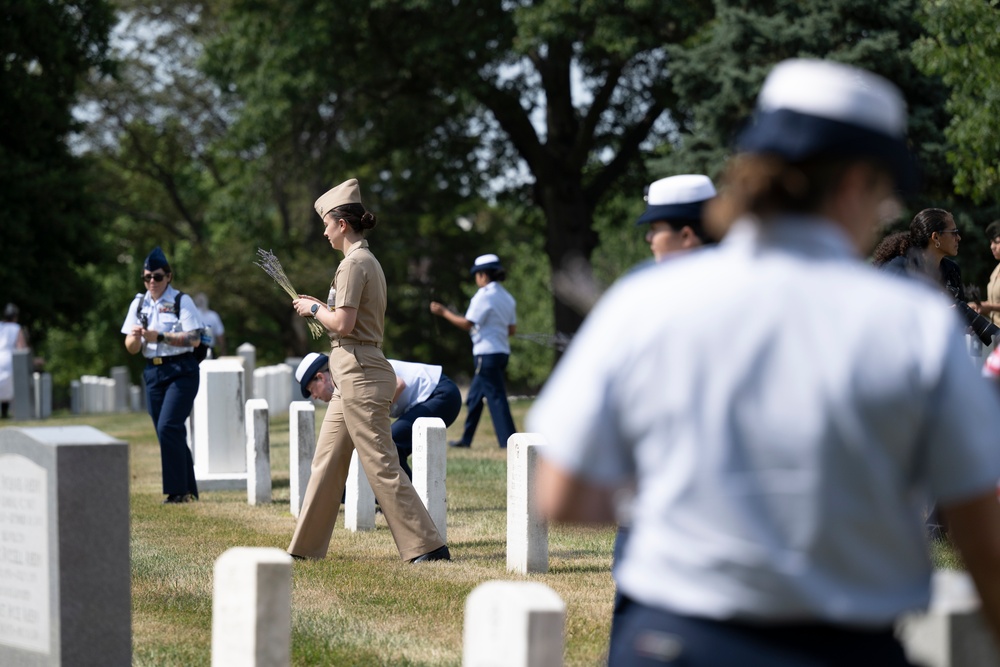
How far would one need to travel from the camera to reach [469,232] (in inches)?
1864

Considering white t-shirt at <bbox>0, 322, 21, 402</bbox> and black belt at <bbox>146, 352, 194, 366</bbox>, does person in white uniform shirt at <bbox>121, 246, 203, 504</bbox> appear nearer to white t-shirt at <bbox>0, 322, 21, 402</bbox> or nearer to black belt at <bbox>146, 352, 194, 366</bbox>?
black belt at <bbox>146, 352, 194, 366</bbox>

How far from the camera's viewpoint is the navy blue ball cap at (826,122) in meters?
2.51

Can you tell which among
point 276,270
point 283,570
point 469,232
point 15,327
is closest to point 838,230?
point 283,570

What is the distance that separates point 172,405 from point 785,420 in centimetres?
1041

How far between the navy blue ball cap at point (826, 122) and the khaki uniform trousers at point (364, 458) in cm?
617

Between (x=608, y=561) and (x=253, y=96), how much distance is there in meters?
26.2

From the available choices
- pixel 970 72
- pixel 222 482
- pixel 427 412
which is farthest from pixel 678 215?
pixel 970 72

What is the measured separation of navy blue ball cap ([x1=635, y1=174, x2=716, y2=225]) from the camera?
4.75m

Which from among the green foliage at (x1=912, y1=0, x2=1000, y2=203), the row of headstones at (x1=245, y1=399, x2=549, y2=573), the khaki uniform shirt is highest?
the green foliage at (x1=912, y1=0, x2=1000, y2=203)

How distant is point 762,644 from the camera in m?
2.54

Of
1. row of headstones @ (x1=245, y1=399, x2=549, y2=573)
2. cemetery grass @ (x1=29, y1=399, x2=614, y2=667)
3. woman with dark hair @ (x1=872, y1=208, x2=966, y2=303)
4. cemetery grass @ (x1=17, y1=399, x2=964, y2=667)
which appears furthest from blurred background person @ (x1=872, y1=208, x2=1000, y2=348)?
row of headstones @ (x1=245, y1=399, x2=549, y2=573)

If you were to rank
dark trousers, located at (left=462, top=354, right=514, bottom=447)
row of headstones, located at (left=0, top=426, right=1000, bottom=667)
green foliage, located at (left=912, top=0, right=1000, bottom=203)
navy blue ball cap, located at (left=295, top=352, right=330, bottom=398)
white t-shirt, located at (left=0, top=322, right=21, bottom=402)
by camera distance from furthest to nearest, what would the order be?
Result: white t-shirt, located at (left=0, top=322, right=21, bottom=402)
green foliage, located at (left=912, top=0, right=1000, bottom=203)
dark trousers, located at (left=462, top=354, right=514, bottom=447)
navy blue ball cap, located at (left=295, top=352, right=330, bottom=398)
row of headstones, located at (left=0, top=426, right=1000, bottom=667)

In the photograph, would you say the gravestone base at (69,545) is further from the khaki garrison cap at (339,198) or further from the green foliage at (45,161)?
the green foliage at (45,161)

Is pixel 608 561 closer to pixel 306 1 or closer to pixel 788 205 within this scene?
pixel 788 205
